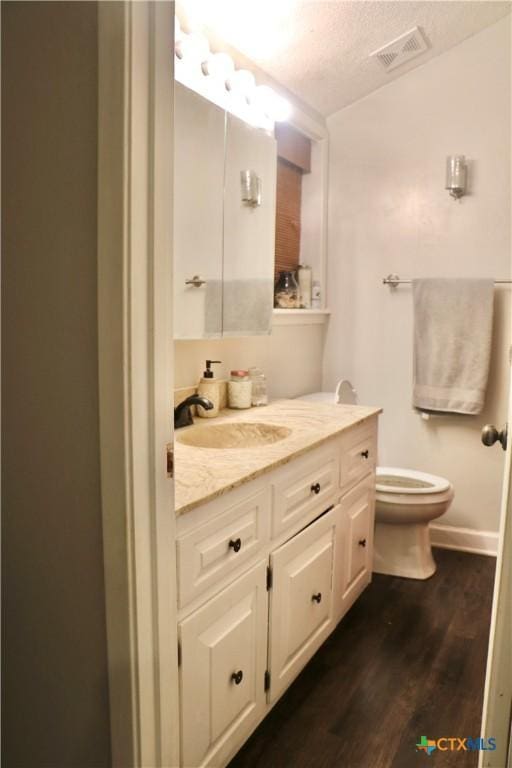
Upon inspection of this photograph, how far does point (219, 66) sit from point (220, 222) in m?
0.56

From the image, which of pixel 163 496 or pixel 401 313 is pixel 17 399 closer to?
pixel 163 496

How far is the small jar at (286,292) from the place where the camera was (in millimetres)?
2737

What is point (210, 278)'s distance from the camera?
204 centimetres

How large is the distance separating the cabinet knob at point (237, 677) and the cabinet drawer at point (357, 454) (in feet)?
2.52

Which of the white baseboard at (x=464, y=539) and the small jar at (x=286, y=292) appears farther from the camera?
the white baseboard at (x=464, y=539)

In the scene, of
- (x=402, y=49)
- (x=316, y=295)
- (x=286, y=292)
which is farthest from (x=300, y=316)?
(x=402, y=49)

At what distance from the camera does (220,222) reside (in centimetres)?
207

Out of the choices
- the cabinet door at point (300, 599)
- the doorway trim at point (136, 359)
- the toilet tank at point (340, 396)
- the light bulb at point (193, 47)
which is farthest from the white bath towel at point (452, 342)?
the doorway trim at point (136, 359)

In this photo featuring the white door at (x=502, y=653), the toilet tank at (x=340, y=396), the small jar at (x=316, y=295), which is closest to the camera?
the white door at (x=502, y=653)

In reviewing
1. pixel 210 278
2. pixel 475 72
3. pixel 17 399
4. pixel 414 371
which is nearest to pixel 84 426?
pixel 17 399

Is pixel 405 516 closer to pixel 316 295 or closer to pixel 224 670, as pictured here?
pixel 316 295

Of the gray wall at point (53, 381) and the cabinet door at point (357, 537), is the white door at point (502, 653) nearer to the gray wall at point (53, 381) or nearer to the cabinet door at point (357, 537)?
the gray wall at point (53, 381)

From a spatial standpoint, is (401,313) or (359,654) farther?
(401,313)

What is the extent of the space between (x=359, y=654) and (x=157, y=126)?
184cm
